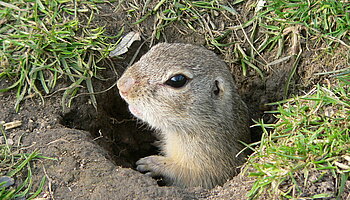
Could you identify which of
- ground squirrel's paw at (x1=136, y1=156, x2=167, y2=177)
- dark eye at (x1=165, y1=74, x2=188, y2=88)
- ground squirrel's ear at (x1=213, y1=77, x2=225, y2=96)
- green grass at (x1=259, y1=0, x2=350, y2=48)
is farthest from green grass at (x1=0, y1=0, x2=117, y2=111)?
green grass at (x1=259, y1=0, x2=350, y2=48)

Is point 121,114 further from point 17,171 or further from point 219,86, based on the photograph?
point 17,171

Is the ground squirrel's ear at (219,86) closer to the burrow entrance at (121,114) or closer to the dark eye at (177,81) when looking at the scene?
the dark eye at (177,81)

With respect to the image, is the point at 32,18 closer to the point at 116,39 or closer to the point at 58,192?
the point at 116,39

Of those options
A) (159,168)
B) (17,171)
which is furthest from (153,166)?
(17,171)

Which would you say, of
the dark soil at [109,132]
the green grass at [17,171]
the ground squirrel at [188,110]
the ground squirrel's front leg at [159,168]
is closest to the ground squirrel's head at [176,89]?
the ground squirrel at [188,110]

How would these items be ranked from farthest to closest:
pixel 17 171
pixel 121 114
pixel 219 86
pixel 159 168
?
pixel 121 114
pixel 159 168
pixel 219 86
pixel 17 171

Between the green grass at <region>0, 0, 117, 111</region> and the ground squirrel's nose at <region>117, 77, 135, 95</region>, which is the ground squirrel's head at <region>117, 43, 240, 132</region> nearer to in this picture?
the ground squirrel's nose at <region>117, 77, 135, 95</region>
